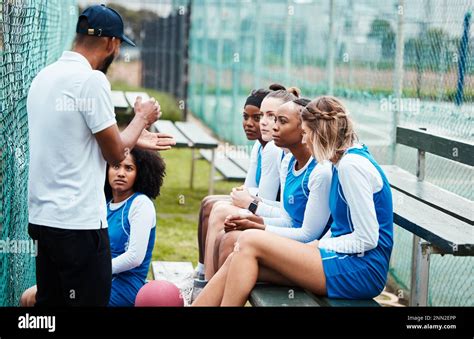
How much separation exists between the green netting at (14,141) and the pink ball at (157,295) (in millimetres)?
658

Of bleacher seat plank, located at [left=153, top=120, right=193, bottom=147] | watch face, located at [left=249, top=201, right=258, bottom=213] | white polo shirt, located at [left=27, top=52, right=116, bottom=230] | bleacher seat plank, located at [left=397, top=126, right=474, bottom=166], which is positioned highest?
white polo shirt, located at [left=27, top=52, right=116, bottom=230]

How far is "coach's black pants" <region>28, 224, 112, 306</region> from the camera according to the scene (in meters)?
3.86

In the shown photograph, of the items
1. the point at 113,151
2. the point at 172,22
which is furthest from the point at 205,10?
the point at 113,151

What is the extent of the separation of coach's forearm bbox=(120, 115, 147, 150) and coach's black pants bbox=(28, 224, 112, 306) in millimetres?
368

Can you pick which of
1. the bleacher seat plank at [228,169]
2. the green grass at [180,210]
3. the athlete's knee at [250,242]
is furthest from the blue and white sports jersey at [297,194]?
the bleacher seat plank at [228,169]

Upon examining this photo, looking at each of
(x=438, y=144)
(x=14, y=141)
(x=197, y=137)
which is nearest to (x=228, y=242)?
(x=14, y=141)

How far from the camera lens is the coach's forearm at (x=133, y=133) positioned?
12.8 ft

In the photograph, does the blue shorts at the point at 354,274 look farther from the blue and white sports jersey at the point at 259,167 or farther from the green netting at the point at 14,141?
the blue and white sports jersey at the point at 259,167

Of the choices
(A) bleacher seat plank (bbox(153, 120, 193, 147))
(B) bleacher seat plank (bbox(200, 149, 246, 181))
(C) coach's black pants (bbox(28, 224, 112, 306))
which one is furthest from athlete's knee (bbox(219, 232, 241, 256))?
(A) bleacher seat plank (bbox(153, 120, 193, 147))

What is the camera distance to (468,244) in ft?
14.1

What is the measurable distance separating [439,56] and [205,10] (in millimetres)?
11591

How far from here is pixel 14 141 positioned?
487cm

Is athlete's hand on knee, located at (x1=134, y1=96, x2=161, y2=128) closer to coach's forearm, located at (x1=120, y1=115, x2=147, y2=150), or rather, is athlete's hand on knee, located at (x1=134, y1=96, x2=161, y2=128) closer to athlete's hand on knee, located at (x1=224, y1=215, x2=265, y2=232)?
coach's forearm, located at (x1=120, y1=115, x2=147, y2=150)

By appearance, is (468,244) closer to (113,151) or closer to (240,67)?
(113,151)
